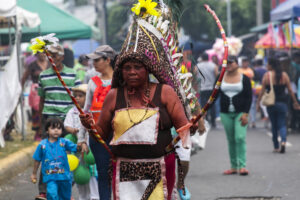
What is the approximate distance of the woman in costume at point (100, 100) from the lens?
705 centimetres

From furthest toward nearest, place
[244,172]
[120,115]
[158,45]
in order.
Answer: [244,172] < [158,45] < [120,115]

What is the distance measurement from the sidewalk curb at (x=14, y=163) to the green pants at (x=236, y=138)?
322cm

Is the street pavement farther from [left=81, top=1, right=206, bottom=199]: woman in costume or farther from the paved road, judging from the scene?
[left=81, top=1, right=206, bottom=199]: woman in costume

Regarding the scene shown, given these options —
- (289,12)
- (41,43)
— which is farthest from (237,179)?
(289,12)

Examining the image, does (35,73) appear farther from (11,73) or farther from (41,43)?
(41,43)

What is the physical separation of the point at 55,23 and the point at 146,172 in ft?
42.0

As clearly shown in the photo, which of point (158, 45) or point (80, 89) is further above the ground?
point (158, 45)

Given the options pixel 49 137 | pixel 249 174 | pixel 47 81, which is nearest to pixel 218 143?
pixel 249 174

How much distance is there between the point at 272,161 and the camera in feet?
38.9

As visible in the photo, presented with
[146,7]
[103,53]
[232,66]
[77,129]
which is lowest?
[77,129]

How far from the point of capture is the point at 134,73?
5211 mm

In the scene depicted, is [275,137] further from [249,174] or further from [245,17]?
[245,17]

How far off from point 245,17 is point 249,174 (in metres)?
49.6

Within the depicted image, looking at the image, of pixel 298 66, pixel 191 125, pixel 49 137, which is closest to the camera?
pixel 191 125
